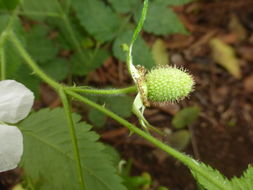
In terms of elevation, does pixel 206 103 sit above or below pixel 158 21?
below

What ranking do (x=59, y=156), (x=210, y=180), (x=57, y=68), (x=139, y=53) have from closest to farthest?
(x=210, y=180) < (x=59, y=156) < (x=139, y=53) < (x=57, y=68)

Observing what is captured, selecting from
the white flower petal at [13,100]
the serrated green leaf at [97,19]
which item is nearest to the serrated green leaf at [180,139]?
the serrated green leaf at [97,19]

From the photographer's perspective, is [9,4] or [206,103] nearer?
[9,4]

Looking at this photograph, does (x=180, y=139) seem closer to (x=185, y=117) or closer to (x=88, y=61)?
(x=185, y=117)

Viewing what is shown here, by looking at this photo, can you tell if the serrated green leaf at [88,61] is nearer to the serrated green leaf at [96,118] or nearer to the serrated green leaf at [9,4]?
the serrated green leaf at [96,118]

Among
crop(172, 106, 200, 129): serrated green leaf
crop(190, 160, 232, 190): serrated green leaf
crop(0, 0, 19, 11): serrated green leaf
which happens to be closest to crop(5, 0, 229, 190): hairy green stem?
crop(190, 160, 232, 190): serrated green leaf

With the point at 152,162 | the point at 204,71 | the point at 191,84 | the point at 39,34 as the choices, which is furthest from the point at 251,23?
the point at 191,84

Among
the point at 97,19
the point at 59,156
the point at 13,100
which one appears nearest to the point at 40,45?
the point at 97,19
